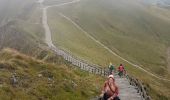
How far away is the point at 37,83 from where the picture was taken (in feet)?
85.8

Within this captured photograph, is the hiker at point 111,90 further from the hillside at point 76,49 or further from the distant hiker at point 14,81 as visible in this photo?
the distant hiker at point 14,81

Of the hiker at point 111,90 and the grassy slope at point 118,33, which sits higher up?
the hiker at point 111,90

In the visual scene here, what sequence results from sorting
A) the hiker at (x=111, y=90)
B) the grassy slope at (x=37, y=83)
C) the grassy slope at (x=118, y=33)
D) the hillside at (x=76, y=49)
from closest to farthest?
1. the hiker at (x=111, y=90)
2. the grassy slope at (x=37, y=83)
3. the hillside at (x=76, y=49)
4. the grassy slope at (x=118, y=33)

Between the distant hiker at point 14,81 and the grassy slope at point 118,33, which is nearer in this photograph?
the distant hiker at point 14,81

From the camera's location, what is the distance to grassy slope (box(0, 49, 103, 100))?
23.7 metres

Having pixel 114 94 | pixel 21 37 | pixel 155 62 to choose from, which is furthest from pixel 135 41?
pixel 114 94

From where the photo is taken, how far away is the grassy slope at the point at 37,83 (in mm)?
23655

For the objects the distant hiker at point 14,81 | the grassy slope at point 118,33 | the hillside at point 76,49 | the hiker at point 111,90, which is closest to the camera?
the hiker at point 111,90

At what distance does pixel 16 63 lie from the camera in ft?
94.9

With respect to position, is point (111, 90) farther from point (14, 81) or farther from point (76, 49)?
point (76, 49)

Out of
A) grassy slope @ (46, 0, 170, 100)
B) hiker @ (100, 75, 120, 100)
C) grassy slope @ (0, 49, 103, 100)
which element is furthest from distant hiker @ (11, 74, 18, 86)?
grassy slope @ (46, 0, 170, 100)

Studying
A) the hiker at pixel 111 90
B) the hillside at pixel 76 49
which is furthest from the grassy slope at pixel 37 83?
the hiker at pixel 111 90

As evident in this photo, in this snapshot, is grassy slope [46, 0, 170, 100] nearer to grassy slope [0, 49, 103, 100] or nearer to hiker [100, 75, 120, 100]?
grassy slope [0, 49, 103, 100]

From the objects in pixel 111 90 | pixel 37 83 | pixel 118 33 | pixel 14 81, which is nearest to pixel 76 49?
pixel 37 83
